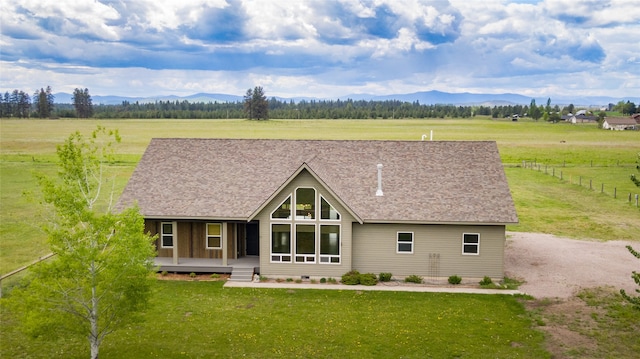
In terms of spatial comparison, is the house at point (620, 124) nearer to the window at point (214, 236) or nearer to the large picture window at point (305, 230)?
the large picture window at point (305, 230)

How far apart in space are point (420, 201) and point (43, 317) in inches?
701

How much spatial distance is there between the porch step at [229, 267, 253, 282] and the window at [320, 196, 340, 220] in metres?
4.60

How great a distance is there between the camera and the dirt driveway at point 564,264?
88.0ft

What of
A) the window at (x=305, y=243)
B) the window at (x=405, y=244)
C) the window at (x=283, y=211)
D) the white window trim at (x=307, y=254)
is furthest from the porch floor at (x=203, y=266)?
the window at (x=405, y=244)

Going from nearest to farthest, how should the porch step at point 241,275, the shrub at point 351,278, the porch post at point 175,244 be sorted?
the shrub at point 351,278, the porch step at point 241,275, the porch post at point 175,244

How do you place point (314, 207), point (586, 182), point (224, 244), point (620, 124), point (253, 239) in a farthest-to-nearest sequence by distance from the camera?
point (620, 124) → point (586, 182) → point (253, 239) → point (224, 244) → point (314, 207)

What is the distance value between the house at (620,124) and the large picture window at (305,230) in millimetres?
135853

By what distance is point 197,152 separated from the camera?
105ft

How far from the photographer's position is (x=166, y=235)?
96.0ft

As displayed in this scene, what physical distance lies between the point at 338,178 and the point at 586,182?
39142mm

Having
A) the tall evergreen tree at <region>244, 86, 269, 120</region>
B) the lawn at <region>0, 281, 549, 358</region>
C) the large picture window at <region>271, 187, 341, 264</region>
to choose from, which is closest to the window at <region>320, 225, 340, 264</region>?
the large picture window at <region>271, 187, 341, 264</region>

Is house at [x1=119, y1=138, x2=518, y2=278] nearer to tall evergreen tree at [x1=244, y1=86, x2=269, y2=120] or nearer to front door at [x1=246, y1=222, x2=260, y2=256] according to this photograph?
Answer: front door at [x1=246, y1=222, x2=260, y2=256]

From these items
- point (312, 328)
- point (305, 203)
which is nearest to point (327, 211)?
point (305, 203)

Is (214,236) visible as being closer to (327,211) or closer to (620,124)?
(327,211)
